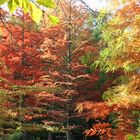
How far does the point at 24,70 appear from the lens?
18125 millimetres

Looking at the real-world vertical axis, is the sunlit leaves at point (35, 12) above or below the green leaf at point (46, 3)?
below

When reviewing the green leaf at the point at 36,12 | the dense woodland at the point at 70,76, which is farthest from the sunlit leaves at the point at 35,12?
the dense woodland at the point at 70,76

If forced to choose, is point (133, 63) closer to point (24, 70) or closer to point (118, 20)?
point (118, 20)

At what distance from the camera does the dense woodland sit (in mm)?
11242

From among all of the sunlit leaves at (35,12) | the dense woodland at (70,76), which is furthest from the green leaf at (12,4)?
the dense woodland at (70,76)

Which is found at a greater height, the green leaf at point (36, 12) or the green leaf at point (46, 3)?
the green leaf at point (46, 3)

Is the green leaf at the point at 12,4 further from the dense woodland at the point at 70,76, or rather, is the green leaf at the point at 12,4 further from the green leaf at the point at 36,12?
the dense woodland at the point at 70,76

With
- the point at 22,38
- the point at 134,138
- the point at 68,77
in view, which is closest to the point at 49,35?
the point at 22,38

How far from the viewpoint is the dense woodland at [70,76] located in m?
11.2

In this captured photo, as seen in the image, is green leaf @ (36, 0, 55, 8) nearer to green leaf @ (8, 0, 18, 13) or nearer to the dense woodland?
green leaf @ (8, 0, 18, 13)

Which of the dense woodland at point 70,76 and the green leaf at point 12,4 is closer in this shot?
the green leaf at point 12,4

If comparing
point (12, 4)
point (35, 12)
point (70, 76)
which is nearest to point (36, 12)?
point (35, 12)

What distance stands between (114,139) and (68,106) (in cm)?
705

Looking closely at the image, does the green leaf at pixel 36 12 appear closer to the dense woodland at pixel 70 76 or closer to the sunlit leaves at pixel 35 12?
the sunlit leaves at pixel 35 12
